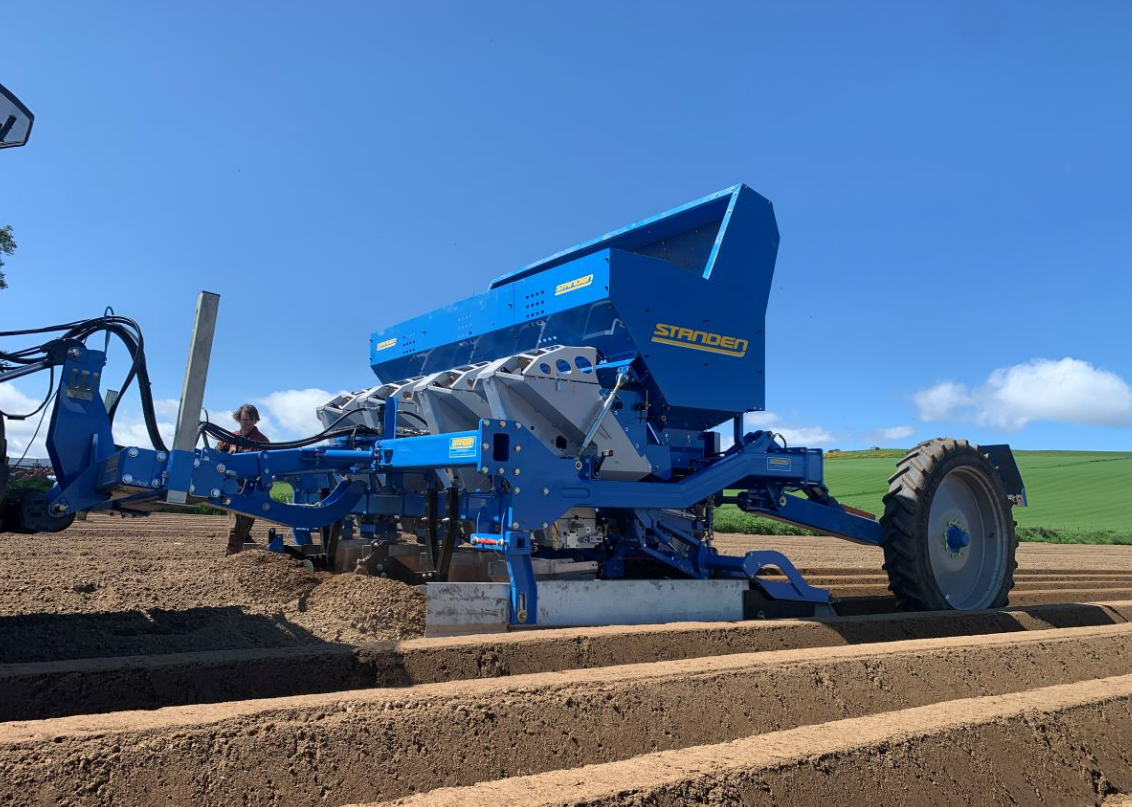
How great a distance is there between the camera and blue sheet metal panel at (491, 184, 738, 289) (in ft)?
21.8

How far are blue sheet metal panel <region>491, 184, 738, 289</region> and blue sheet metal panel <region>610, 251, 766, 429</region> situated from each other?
25.9 inches

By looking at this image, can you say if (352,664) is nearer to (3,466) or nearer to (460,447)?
(460,447)

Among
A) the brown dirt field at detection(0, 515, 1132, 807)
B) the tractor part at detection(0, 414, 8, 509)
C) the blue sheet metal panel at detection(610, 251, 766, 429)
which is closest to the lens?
the brown dirt field at detection(0, 515, 1132, 807)

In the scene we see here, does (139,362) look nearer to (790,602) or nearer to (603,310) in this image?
(603,310)

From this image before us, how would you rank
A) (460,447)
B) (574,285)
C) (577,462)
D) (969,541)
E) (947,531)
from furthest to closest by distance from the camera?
(969,541), (947,531), (574,285), (577,462), (460,447)

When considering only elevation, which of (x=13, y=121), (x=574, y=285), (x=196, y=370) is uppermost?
(x=574, y=285)

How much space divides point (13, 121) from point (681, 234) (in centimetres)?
483

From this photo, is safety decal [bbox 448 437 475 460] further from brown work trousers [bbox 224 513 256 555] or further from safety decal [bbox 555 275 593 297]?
brown work trousers [bbox 224 513 256 555]

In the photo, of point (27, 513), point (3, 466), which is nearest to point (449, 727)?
point (3, 466)

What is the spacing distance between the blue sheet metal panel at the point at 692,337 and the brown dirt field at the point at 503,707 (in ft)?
5.46

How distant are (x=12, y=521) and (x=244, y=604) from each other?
1628 mm

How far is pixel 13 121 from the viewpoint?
10.9 feet

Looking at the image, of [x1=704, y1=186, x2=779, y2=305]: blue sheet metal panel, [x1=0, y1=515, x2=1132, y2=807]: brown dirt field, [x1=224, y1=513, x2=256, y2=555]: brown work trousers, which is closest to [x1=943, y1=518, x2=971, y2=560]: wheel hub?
[x1=0, y1=515, x2=1132, y2=807]: brown dirt field

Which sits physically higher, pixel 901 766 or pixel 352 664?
pixel 352 664
